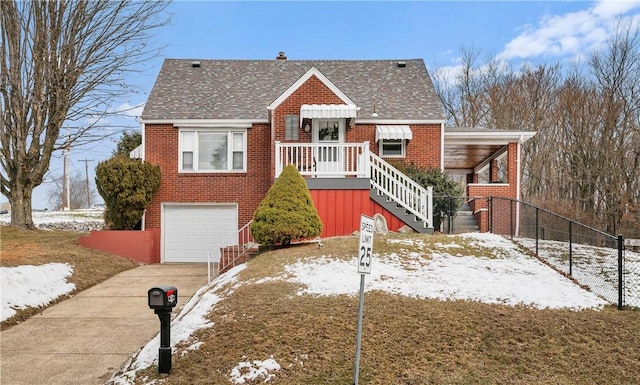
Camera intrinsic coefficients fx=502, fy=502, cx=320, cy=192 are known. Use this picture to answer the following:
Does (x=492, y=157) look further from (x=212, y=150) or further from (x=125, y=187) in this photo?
(x=125, y=187)

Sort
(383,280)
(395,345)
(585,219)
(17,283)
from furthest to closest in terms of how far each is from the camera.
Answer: (585,219), (17,283), (383,280), (395,345)

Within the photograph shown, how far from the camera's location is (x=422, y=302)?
289 inches

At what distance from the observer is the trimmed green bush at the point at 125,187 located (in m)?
15.1

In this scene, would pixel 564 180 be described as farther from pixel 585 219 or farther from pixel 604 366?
pixel 604 366

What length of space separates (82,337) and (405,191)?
29.3 feet

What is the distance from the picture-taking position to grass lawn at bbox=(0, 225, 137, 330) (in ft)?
37.9

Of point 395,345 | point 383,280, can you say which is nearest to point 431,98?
point 383,280

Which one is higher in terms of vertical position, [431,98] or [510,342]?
[431,98]

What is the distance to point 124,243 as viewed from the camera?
15734 mm

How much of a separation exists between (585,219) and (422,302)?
79.6 feet

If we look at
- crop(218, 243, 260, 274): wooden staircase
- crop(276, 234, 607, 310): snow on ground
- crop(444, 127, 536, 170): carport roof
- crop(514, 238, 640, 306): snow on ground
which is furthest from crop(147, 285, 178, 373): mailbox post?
crop(444, 127, 536, 170): carport roof

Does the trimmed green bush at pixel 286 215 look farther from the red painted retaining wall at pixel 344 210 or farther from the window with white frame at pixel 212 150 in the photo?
the window with white frame at pixel 212 150

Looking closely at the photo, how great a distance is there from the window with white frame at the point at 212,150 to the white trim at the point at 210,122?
22 cm

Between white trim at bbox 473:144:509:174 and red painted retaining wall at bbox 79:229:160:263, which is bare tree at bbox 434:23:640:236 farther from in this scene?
red painted retaining wall at bbox 79:229:160:263
